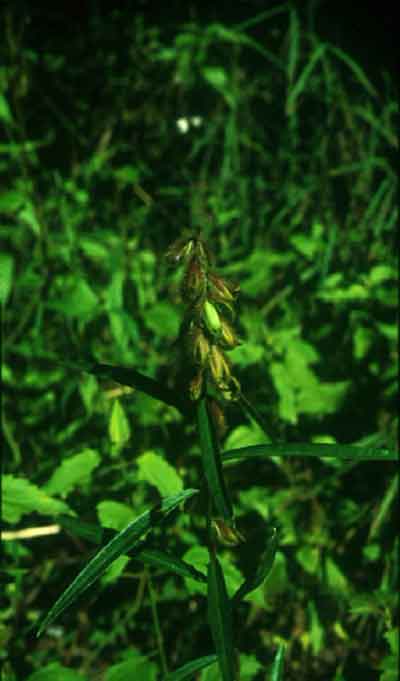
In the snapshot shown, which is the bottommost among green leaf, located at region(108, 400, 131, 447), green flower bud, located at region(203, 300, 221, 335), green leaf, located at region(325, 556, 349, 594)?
green leaf, located at region(325, 556, 349, 594)

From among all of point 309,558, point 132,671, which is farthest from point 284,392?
point 132,671

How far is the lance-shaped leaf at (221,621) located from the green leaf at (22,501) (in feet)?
1.58

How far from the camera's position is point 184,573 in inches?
38.5

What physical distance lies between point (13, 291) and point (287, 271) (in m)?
0.79

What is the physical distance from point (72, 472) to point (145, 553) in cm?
48

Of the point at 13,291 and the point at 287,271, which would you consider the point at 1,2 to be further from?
the point at 287,271

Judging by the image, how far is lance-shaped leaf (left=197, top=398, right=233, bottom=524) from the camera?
2.89 ft

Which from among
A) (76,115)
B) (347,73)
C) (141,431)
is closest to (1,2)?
(76,115)

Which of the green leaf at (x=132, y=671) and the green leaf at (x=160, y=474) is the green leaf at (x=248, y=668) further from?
the green leaf at (x=160, y=474)

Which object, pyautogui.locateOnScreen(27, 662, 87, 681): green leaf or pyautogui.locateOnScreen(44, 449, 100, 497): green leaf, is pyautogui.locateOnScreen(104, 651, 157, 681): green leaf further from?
pyautogui.locateOnScreen(44, 449, 100, 497): green leaf

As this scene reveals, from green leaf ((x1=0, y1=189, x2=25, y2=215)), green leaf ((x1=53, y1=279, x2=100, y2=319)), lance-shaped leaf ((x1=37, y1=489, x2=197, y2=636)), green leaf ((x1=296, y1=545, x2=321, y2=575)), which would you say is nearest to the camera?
lance-shaped leaf ((x1=37, y1=489, x2=197, y2=636))

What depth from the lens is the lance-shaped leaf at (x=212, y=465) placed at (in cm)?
88

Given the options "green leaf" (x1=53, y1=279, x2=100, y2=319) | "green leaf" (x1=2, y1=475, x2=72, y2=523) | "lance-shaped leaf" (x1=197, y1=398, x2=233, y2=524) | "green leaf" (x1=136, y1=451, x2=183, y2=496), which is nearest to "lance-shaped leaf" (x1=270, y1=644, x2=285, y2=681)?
"lance-shaped leaf" (x1=197, y1=398, x2=233, y2=524)

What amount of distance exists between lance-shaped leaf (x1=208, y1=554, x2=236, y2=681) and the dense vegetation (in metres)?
0.17
